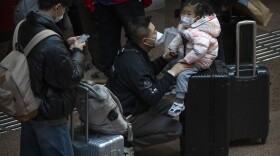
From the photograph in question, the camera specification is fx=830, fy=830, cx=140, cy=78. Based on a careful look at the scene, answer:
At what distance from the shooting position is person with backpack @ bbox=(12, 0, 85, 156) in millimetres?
5207

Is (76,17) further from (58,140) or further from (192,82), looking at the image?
(58,140)

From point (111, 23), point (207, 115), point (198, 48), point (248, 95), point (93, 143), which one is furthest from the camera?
point (111, 23)

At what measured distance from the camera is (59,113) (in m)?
5.34

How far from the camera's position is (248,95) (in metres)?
6.79

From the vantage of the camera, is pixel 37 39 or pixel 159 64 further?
pixel 159 64

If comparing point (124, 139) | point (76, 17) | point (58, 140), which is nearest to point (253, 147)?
point (124, 139)

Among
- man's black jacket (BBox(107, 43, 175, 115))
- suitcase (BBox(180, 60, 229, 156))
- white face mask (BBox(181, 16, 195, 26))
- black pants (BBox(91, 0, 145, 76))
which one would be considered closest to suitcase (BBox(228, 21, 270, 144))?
suitcase (BBox(180, 60, 229, 156))

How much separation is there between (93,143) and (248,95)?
1.70 metres

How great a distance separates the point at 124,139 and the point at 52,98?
961 mm

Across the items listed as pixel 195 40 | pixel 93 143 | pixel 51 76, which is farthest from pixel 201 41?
pixel 51 76

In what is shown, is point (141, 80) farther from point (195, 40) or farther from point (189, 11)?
point (189, 11)

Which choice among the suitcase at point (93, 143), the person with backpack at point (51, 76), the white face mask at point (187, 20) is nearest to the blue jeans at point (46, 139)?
the person with backpack at point (51, 76)

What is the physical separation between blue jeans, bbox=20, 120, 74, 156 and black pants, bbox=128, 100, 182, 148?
788mm

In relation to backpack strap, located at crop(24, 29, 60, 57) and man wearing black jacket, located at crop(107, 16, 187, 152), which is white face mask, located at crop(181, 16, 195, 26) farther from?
backpack strap, located at crop(24, 29, 60, 57)
